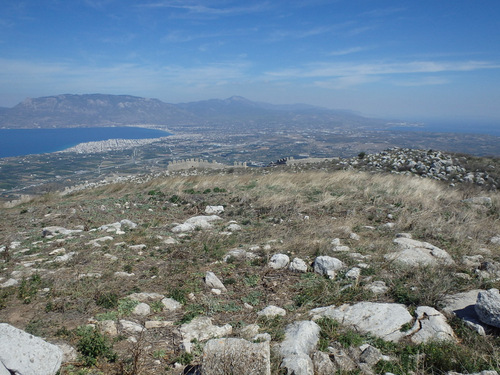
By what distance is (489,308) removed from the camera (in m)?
3.52

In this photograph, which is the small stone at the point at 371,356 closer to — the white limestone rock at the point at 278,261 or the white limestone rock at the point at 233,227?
the white limestone rock at the point at 278,261

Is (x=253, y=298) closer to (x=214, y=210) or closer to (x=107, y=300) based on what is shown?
(x=107, y=300)

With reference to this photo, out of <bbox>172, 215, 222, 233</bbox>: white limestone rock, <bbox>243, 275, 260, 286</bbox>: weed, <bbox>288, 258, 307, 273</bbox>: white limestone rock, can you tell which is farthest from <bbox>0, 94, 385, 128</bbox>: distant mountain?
<bbox>243, 275, 260, 286</bbox>: weed

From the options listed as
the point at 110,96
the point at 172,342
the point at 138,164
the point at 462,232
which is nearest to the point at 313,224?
the point at 462,232

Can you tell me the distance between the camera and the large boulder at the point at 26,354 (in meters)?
2.48

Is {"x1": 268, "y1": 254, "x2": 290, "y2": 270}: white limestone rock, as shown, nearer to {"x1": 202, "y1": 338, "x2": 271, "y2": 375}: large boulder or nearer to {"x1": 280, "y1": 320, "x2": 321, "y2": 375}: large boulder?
{"x1": 280, "y1": 320, "x2": 321, "y2": 375}: large boulder

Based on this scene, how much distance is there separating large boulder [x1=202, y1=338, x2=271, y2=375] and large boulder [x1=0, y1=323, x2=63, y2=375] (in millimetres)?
1385

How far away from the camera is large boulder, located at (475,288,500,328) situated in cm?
347

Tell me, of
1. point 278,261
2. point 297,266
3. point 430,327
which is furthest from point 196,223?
point 430,327

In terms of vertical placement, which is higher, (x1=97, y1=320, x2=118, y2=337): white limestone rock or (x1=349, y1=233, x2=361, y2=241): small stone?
(x1=349, y1=233, x2=361, y2=241): small stone

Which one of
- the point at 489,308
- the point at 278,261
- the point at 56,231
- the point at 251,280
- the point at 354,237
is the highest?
the point at 489,308

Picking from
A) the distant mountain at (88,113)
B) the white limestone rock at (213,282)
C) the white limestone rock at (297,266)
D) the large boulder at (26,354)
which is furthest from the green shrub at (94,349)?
the distant mountain at (88,113)

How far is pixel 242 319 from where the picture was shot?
4.05m

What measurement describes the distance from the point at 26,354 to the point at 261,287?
124 inches
